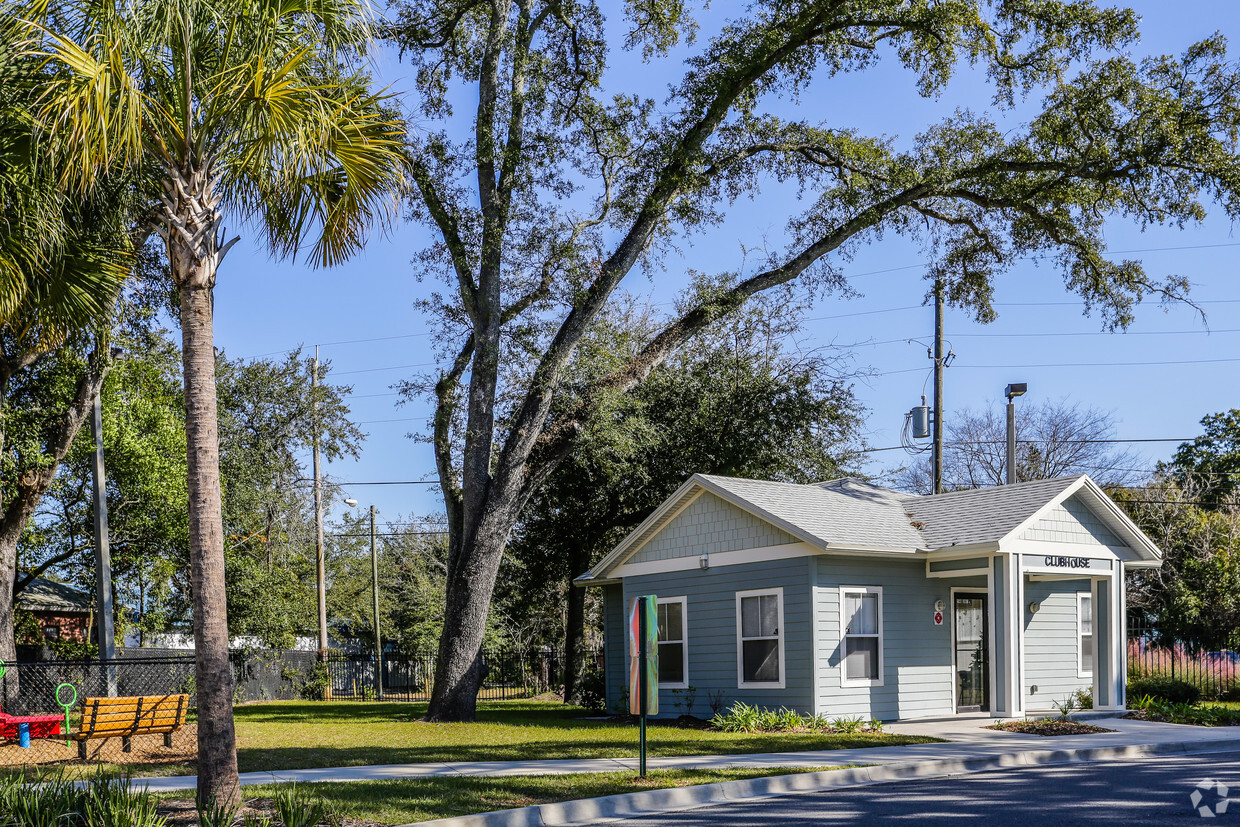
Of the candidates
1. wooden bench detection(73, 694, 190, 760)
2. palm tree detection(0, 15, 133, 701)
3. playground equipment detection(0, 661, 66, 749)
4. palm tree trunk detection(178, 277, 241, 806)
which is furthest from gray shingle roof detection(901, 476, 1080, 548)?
playground equipment detection(0, 661, 66, 749)

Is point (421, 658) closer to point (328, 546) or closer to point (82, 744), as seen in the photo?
point (328, 546)

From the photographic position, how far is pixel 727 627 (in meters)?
18.7

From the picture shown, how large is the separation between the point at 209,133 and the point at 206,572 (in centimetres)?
368

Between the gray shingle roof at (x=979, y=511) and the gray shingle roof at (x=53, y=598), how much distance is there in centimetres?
2350

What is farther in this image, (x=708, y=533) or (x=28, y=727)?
(x=708, y=533)

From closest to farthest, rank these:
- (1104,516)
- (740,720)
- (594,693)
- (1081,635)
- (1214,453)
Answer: (740,720) → (1104,516) → (1081,635) → (594,693) → (1214,453)

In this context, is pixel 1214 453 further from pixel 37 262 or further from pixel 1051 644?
pixel 37 262

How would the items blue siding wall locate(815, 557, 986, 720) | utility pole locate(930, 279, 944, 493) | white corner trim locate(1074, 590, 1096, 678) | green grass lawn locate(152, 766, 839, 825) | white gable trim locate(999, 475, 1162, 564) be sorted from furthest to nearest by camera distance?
1. utility pole locate(930, 279, 944, 493)
2. white corner trim locate(1074, 590, 1096, 678)
3. white gable trim locate(999, 475, 1162, 564)
4. blue siding wall locate(815, 557, 986, 720)
5. green grass lawn locate(152, 766, 839, 825)

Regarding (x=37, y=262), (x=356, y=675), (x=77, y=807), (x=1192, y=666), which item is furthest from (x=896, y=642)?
(x=356, y=675)

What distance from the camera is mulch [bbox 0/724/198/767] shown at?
43.0 ft

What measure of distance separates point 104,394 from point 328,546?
2490cm

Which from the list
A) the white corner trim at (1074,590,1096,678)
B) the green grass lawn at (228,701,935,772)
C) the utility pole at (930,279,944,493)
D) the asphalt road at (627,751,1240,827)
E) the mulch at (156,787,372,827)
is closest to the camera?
the mulch at (156,787,372,827)

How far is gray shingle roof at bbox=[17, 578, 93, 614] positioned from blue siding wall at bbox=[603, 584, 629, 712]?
16.6 metres

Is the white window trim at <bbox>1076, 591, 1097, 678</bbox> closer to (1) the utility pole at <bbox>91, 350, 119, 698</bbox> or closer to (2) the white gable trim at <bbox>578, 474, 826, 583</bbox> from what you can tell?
(2) the white gable trim at <bbox>578, 474, 826, 583</bbox>
